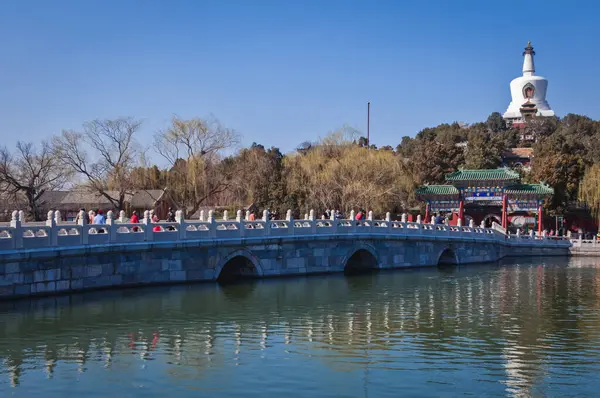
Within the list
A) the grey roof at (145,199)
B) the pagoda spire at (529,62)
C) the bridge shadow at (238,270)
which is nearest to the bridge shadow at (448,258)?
the bridge shadow at (238,270)

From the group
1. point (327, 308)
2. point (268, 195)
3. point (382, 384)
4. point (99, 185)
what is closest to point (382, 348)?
point (382, 384)

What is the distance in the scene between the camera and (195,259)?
20828mm

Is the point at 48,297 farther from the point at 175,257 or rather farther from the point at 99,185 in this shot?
the point at 99,185

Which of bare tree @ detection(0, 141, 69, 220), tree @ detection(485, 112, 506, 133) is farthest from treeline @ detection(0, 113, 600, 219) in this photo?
tree @ detection(485, 112, 506, 133)

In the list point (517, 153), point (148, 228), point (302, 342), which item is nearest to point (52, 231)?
point (148, 228)

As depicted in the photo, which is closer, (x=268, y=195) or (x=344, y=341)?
(x=344, y=341)

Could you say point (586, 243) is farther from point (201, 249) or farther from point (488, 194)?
point (201, 249)

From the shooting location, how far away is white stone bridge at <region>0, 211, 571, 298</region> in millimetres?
16969

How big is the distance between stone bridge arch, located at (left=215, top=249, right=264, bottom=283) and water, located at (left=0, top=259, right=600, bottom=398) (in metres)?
1.14

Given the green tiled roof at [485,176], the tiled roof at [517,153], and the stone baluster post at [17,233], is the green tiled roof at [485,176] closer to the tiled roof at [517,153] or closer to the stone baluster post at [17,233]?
the tiled roof at [517,153]

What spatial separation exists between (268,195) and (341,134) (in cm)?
595

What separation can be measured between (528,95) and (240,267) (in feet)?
201

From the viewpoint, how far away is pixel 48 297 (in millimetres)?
17266

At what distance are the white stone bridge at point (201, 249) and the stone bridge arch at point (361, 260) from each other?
0.13 feet
